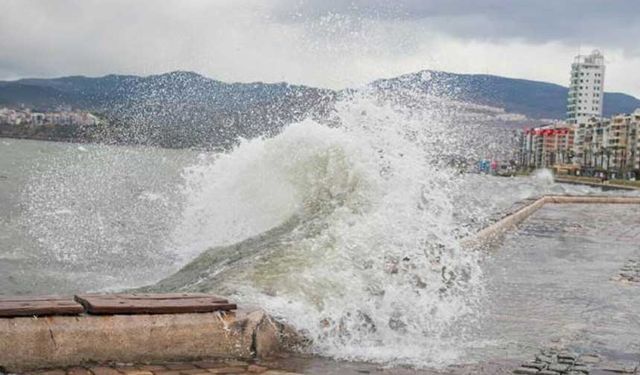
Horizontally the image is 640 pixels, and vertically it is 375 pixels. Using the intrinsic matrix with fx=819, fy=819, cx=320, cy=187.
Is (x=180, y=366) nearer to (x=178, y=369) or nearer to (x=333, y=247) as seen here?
(x=178, y=369)

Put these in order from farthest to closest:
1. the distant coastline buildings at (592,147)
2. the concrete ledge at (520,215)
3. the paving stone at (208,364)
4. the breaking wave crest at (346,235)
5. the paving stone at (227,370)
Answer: the distant coastline buildings at (592,147)
the concrete ledge at (520,215)
the breaking wave crest at (346,235)
the paving stone at (208,364)
the paving stone at (227,370)

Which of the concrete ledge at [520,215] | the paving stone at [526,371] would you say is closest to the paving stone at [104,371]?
the paving stone at [526,371]

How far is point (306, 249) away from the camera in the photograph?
27.8 feet

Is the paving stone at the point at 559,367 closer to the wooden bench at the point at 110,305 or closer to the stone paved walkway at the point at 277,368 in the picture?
the stone paved walkway at the point at 277,368

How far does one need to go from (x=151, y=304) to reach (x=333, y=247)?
134 inches

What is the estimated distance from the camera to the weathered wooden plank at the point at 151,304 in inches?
199

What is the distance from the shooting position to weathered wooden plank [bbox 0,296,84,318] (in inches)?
188

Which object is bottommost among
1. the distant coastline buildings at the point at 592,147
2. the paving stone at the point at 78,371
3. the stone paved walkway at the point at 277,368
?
the stone paved walkway at the point at 277,368

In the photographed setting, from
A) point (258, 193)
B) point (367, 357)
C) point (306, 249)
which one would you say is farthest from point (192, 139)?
point (367, 357)

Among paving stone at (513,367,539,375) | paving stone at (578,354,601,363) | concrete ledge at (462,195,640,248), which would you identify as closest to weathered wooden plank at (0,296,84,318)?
paving stone at (513,367,539,375)

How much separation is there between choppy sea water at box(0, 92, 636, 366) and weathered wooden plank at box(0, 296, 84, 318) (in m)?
1.59

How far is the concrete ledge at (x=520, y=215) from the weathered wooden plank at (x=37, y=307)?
24.0ft

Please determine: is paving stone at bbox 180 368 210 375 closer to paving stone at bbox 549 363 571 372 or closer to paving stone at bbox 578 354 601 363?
paving stone at bbox 549 363 571 372

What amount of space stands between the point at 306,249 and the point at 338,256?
0.51 m
